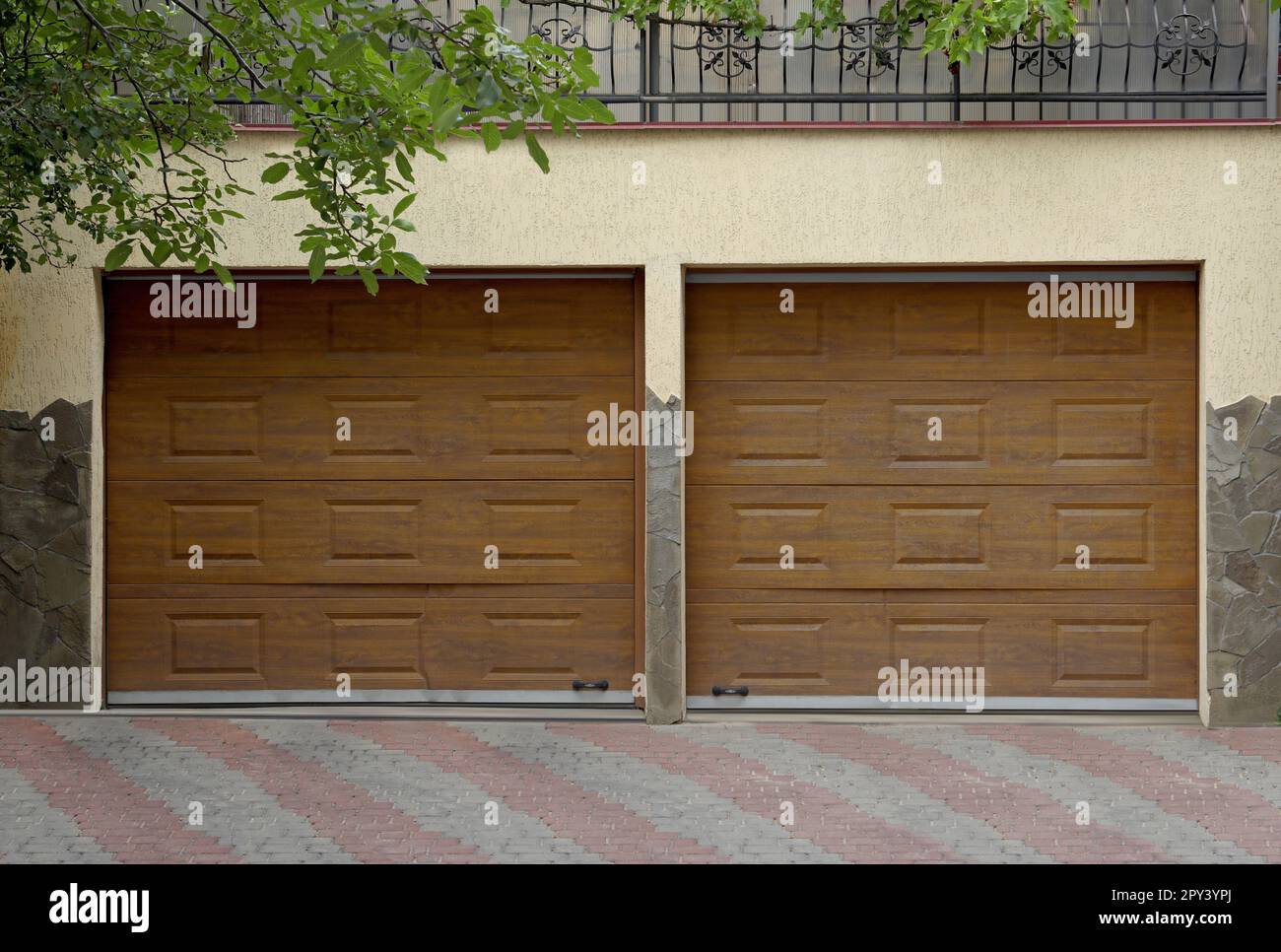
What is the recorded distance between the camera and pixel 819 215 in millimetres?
6512

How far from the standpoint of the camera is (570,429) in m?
6.80

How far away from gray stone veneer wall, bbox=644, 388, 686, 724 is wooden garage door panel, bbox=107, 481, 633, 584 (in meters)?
0.30

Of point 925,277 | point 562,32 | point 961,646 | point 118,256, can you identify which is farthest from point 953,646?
point 118,256

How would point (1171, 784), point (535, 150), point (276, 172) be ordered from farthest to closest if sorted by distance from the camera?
point (1171, 784), point (276, 172), point (535, 150)

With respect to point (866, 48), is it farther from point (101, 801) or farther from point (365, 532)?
point (101, 801)

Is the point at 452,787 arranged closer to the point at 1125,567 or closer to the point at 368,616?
the point at 368,616

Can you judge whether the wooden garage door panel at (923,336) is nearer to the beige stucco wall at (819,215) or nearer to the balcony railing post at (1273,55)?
the beige stucco wall at (819,215)

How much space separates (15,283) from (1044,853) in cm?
611

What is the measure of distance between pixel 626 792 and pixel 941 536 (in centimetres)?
251

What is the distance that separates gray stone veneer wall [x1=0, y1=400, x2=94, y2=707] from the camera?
6.63 meters

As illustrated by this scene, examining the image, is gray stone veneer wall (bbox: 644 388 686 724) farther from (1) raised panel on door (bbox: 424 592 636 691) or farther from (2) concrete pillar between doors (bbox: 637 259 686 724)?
(1) raised panel on door (bbox: 424 592 636 691)

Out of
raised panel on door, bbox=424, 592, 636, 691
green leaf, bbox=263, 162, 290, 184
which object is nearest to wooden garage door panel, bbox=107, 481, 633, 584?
raised panel on door, bbox=424, 592, 636, 691

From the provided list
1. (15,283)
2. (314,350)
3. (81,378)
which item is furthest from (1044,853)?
(15,283)

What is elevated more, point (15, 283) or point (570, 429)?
→ point (15, 283)
